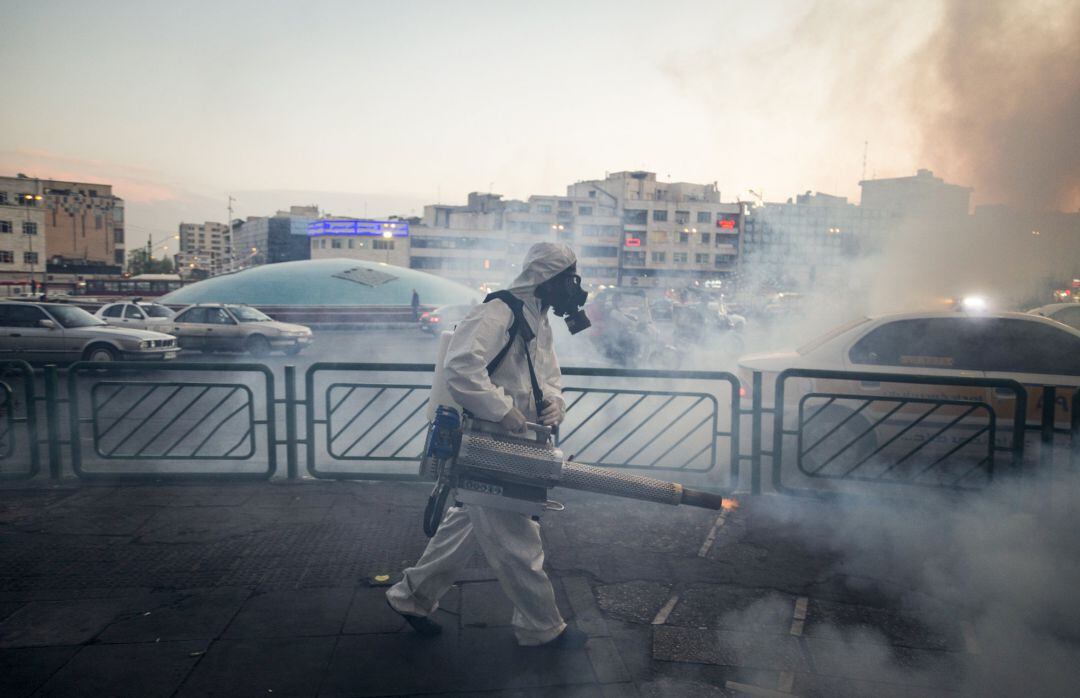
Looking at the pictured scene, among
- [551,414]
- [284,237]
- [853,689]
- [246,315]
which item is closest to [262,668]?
[551,414]

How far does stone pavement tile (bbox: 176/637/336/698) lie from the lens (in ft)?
9.80

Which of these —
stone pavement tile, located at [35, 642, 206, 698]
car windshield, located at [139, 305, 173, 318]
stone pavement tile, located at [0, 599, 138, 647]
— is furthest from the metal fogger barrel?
car windshield, located at [139, 305, 173, 318]

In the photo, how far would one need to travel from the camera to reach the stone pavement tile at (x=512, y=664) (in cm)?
306

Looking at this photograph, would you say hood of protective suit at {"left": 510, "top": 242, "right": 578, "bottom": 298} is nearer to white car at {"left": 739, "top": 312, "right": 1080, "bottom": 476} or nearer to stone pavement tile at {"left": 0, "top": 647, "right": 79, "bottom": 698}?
stone pavement tile at {"left": 0, "top": 647, "right": 79, "bottom": 698}

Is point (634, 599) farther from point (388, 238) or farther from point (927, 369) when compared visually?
point (388, 238)

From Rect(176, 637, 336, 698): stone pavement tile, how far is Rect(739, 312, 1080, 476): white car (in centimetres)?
418

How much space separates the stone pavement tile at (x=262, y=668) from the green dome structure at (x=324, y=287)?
126 feet

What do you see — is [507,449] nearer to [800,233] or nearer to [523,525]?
[523,525]

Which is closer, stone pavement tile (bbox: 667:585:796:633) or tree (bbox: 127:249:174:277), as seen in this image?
stone pavement tile (bbox: 667:585:796:633)

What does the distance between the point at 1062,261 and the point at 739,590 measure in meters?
16.9

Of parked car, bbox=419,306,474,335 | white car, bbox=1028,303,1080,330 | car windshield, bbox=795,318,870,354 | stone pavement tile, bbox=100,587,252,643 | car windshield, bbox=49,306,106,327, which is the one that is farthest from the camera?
parked car, bbox=419,306,474,335

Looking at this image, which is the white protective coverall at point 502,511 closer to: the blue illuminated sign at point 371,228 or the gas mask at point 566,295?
the gas mask at point 566,295

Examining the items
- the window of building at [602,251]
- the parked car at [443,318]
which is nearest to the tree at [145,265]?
the window of building at [602,251]

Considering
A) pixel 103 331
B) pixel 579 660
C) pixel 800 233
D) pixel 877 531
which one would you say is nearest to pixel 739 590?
pixel 579 660
